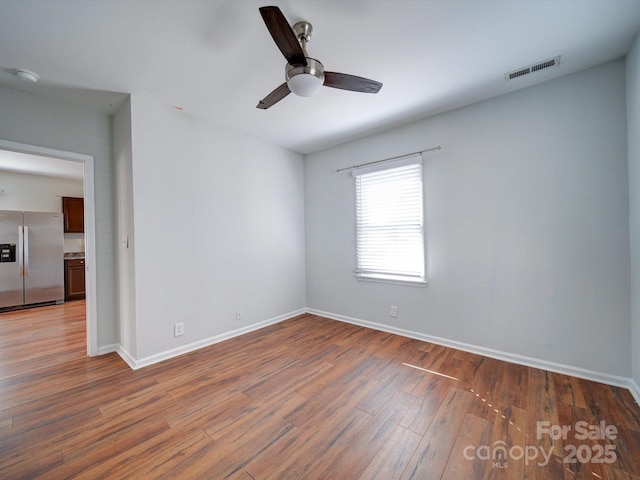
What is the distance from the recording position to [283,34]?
139 centimetres

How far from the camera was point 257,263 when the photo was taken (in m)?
3.62

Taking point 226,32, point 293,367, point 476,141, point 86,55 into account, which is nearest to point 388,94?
point 476,141

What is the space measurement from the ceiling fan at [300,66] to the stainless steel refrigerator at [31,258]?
6108 mm

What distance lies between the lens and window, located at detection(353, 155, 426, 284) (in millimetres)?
3113

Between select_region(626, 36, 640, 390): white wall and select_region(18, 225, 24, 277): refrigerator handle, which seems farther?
select_region(18, 225, 24, 277): refrigerator handle

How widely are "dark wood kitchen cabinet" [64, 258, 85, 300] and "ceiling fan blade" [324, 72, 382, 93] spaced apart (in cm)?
677

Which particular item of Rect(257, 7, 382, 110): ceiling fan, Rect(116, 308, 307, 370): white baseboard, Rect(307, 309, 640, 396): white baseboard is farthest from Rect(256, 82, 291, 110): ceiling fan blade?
Rect(307, 309, 640, 396): white baseboard

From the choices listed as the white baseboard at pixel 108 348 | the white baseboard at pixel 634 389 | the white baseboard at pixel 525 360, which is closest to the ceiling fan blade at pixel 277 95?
the white baseboard at pixel 525 360

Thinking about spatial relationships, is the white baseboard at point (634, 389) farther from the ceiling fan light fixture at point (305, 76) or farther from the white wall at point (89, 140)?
the white wall at point (89, 140)

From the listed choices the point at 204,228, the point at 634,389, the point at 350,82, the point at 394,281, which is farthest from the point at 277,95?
the point at 634,389

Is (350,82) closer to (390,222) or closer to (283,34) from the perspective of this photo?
(283,34)

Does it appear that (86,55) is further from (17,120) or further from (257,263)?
(257,263)

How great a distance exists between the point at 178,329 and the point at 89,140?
7.46 feet

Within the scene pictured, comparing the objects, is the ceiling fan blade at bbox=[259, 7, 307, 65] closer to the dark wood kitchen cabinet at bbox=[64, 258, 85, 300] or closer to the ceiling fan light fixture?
the ceiling fan light fixture
